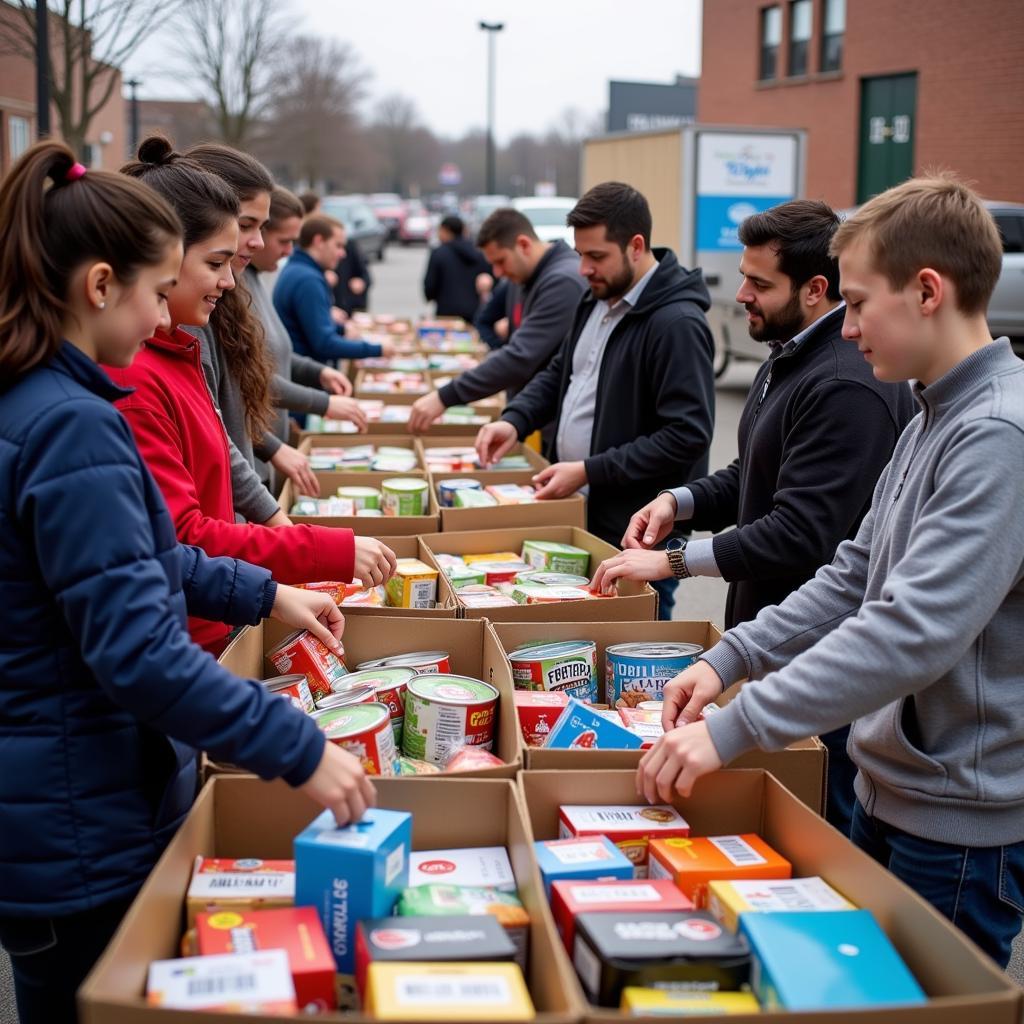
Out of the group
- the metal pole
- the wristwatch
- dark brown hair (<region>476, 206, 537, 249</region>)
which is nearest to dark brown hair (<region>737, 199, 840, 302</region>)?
the wristwatch

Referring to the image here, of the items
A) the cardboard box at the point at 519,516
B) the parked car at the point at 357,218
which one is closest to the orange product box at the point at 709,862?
the cardboard box at the point at 519,516

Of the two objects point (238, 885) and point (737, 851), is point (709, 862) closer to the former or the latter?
point (737, 851)

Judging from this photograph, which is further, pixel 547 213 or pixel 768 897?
pixel 547 213

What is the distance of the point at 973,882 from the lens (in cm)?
203

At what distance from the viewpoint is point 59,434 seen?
5.43 ft

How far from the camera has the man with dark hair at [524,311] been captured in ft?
18.1

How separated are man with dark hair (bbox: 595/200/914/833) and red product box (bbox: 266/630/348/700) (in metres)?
0.82

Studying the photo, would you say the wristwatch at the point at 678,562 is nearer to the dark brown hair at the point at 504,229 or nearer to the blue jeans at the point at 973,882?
the blue jeans at the point at 973,882

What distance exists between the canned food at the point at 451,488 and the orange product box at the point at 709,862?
2.47 meters

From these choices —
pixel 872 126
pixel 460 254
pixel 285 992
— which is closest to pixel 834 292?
pixel 285 992

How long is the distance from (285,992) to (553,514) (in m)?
2.69

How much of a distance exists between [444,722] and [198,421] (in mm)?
893

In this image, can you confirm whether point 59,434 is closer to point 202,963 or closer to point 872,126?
point 202,963

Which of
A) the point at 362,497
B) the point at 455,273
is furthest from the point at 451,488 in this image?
the point at 455,273
